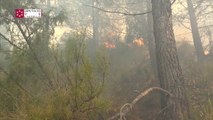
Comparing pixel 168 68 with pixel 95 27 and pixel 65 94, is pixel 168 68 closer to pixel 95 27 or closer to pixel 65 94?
pixel 65 94

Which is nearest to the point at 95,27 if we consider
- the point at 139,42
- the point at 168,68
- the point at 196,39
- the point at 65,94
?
the point at 139,42

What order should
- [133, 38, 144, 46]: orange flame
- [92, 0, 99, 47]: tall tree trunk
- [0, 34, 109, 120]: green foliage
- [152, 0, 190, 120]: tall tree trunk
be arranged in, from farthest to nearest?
[92, 0, 99, 47]: tall tree trunk
[133, 38, 144, 46]: orange flame
[152, 0, 190, 120]: tall tree trunk
[0, 34, 109, 120]: green foliage

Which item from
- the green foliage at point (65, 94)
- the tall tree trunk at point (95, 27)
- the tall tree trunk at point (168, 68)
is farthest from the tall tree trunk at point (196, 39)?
the green foliage at point (65, 94)

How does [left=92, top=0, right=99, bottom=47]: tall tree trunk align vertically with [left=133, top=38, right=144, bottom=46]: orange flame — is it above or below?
above

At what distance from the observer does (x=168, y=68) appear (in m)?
6.82

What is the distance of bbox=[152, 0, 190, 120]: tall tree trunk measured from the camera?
21.9ft

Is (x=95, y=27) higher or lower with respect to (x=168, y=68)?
higher

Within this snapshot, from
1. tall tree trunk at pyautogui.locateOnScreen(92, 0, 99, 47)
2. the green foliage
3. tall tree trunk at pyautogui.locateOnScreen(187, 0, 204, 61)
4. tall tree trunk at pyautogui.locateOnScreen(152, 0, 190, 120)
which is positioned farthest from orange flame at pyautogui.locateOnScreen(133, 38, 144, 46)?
the green foliage

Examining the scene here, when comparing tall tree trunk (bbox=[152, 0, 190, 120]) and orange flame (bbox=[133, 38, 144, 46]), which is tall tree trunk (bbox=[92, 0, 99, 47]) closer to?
orange flame (bbox=[133, 38, 144, 46])

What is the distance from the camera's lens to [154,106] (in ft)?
27.8

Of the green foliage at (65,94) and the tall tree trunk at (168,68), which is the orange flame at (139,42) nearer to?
the tall tree trunk at (168,68)

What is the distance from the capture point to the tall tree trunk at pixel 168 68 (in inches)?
263

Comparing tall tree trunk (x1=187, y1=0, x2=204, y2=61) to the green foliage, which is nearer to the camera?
the green foliage

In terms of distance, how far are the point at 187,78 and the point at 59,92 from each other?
19.3 feet
